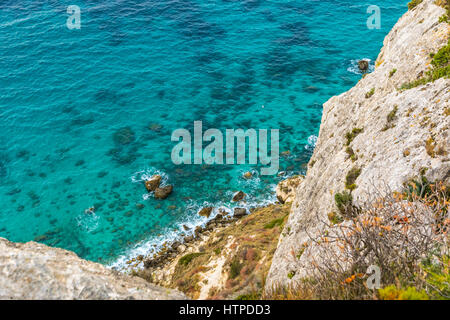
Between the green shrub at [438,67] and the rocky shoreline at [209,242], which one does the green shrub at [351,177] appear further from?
the rocky shoreline at [209,242]

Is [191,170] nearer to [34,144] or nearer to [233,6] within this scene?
[34,144]

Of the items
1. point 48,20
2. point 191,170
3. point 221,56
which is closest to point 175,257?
point 191,170

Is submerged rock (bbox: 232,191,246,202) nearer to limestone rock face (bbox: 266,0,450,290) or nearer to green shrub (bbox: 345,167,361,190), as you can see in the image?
limestone rock face (bbox: 266,0,450,290)

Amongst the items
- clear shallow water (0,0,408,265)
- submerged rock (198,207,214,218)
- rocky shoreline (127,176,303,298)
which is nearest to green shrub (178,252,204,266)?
rocky shoreline (127,176,303,298)

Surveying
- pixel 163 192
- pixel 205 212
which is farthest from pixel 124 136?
pixel 205 212

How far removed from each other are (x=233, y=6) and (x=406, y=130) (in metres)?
75.8

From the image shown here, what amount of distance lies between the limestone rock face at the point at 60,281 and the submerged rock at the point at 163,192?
25.7 m

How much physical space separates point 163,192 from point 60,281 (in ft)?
90.8

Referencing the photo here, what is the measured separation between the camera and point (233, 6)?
269 feet

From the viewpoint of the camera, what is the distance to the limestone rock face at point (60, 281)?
11883 mm

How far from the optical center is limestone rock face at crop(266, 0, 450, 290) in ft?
50.7

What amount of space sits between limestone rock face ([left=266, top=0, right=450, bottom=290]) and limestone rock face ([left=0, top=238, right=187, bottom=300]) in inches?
251

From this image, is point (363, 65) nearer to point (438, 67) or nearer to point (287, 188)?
point (287, 188)

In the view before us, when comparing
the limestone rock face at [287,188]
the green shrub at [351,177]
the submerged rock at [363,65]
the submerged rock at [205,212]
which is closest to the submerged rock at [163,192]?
the submerged rock at [205,212]
